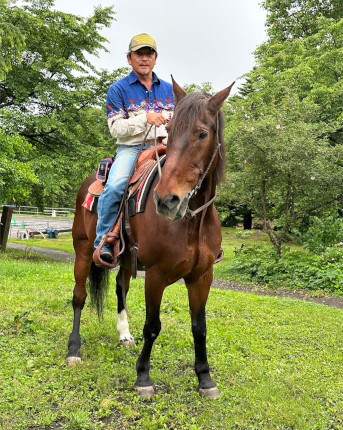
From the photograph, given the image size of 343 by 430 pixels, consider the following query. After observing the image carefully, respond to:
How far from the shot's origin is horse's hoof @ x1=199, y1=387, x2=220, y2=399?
139 inches

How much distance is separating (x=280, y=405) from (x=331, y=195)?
963 centimetres

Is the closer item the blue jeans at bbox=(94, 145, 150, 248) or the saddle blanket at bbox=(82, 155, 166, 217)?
the saddle blanket at bbox=(82, 155, 166, 217)

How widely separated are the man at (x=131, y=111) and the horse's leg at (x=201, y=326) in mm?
868

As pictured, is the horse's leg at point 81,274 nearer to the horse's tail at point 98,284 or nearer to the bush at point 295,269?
the horse's tail at point 98,284

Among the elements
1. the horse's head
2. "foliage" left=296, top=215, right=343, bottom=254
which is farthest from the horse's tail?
"foliage" left=296, top=215, right=343, bottom=254

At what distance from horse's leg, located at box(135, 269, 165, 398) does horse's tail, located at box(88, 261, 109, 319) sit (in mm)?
1522

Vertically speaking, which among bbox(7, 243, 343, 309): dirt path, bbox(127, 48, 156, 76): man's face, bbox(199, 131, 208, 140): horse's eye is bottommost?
bbox(7, 243, 343, 309): dirt path

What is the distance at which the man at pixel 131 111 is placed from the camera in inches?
149

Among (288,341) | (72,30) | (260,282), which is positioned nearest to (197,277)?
(288,341)

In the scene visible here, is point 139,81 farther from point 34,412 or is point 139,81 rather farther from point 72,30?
point 72,30

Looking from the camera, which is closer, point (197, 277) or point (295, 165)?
point (197, 277)

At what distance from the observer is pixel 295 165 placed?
11406 millimetres

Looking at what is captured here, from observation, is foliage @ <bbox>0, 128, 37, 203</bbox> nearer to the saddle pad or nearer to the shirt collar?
the shirt collar

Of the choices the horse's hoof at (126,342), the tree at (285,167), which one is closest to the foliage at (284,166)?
the tree at (285,167)
